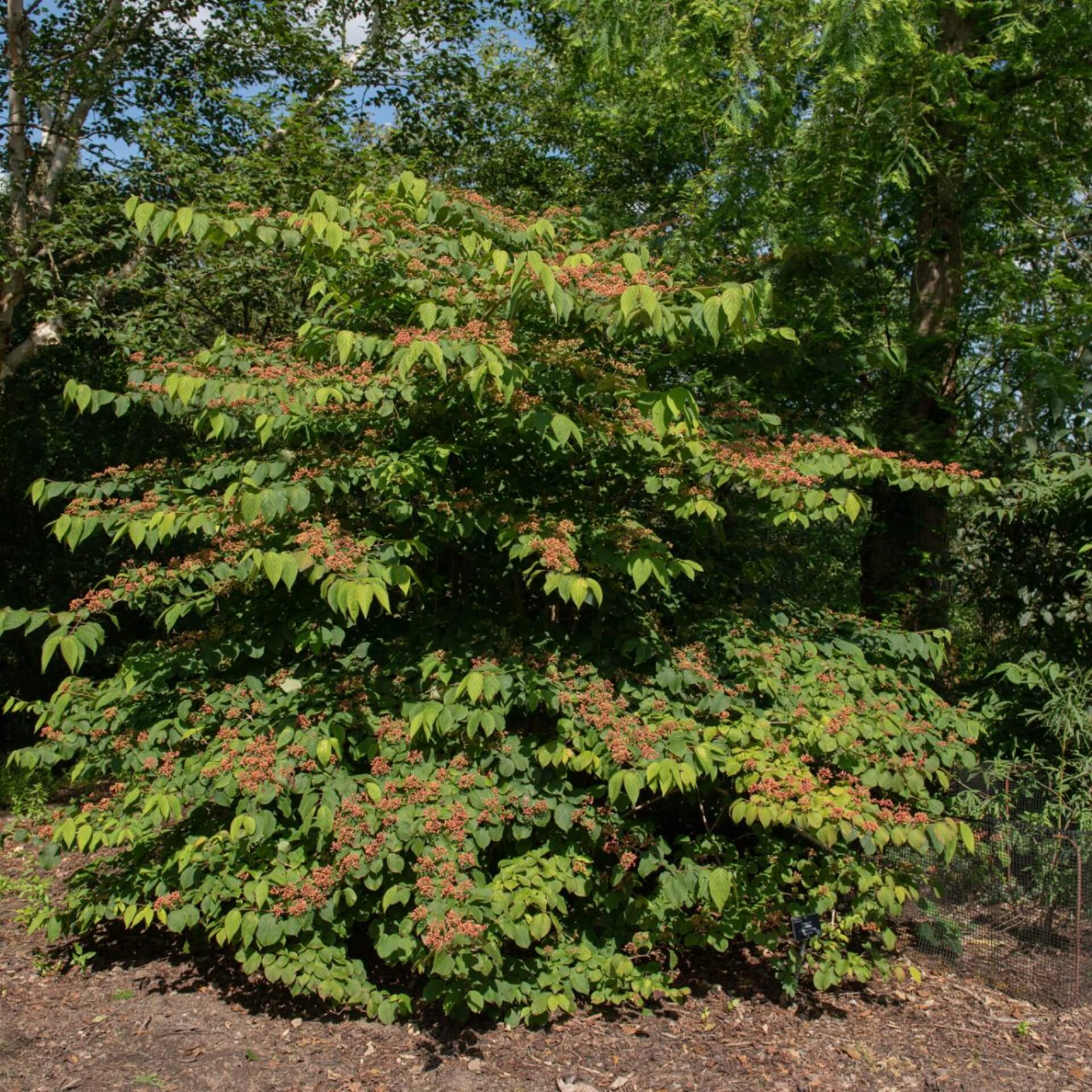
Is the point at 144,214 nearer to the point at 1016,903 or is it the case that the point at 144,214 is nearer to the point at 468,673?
the point at 468,673

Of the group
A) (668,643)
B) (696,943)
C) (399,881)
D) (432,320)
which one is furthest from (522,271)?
(696,943)

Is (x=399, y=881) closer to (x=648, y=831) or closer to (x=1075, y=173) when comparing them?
(x=648, y=831)

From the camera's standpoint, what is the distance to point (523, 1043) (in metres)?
2.96

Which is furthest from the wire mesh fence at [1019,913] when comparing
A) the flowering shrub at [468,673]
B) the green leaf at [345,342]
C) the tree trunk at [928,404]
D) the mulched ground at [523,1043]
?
the green leaf at [345,342]

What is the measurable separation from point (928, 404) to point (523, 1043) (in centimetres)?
351

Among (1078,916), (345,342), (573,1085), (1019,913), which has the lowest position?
(573,1085)

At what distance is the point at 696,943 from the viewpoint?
10.2 feet

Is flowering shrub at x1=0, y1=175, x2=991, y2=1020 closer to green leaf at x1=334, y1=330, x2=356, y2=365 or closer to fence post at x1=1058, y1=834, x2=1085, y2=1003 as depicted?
green leaf at x1=334, y1=330, x2=356, y2=365

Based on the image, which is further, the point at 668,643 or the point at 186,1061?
the point at 668,643

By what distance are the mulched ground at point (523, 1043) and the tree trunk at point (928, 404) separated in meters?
1.77

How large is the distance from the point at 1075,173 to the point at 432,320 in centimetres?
409

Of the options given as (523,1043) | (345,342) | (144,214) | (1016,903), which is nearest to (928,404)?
(1016,903)

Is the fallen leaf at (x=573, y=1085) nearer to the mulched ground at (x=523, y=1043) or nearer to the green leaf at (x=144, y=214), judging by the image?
the mulched ground at (x=523, y=1043)

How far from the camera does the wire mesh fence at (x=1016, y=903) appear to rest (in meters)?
3.36
